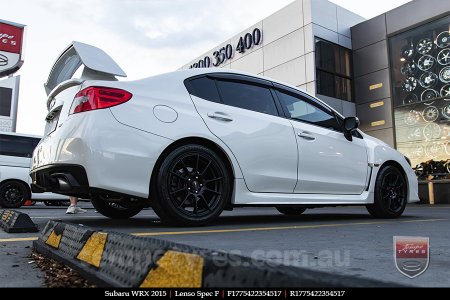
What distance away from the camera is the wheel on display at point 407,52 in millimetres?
15000

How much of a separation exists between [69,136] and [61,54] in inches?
48.6

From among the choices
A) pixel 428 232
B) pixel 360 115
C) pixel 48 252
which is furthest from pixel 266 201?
pixel 360 115

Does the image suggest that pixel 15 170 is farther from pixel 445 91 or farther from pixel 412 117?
pixel 445 91

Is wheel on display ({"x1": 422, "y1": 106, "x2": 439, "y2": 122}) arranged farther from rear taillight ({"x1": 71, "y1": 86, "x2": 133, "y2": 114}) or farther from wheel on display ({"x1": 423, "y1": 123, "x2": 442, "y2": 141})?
rear taillight ({"x1": 71, "y1": 86, "x2": 133, "y2": 114})

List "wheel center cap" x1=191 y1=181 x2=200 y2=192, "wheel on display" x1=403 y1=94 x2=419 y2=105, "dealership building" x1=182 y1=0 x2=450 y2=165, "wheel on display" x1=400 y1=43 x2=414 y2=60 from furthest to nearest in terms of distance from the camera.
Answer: "wheel on display" x1=400 y1=43 x2=414 y2=60 → "wheel on display" x1=403 y1=94 x2=419 y2=105 → "dealership building" x1=182 y1=0 x2=450 y2=165 → "wheel center cap" x1=191 y1=181 x2=200 y2=192

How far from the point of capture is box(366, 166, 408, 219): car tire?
497 centimetres

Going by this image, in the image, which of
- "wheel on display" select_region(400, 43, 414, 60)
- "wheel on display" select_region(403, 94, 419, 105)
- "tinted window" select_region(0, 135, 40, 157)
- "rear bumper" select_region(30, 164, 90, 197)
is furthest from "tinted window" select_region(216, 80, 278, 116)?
"wheel on display" select_region(400, 43, 414, 60)

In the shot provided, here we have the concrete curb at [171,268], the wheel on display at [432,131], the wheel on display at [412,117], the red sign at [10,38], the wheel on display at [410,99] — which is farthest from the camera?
the red sign at [10,38]

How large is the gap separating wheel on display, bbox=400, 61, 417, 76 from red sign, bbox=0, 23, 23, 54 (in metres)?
22.8

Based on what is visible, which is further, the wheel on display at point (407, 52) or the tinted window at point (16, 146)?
the wheel on display at point (407, 52)

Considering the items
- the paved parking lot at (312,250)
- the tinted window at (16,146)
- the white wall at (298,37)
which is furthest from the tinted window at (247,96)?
the white wall at (298,37)

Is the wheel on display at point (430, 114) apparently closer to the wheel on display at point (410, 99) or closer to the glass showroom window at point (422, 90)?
the glass showroom window at point (422, 90)

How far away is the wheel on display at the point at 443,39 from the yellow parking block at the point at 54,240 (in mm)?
15047

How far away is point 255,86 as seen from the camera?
4242mm
